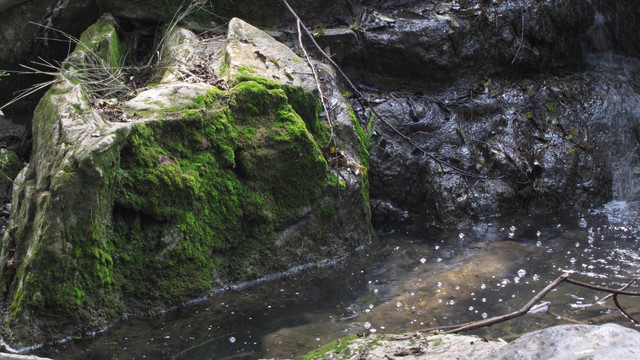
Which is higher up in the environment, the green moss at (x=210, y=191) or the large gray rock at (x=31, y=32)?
the large gray rock at (x=31, y=32)

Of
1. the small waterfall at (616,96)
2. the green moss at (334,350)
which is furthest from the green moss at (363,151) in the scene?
the small waterfall at (616,96)

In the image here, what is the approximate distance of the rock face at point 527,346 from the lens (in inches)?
79.9

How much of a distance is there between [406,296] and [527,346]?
82.1 inches

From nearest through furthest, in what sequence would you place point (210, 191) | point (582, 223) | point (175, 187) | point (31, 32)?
point (175, 187)
point (210, 191)
point (582, 223)
point (31, 32)

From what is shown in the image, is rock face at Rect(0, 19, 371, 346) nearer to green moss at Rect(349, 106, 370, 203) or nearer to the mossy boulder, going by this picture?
green moss at Rect(349, 106, 370, 203)

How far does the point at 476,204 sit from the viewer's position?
19.4ft

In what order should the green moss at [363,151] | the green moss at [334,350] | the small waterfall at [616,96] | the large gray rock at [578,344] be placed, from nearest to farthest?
1. the large gray rock at [578,344]
2. the green moss at [334,350]
3. the green moss at [363,151]
4. the small waterfall at [616,96]

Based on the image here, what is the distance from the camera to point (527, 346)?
2234 mm

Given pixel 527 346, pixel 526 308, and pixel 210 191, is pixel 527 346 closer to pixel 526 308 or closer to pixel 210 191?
pixel 526 308

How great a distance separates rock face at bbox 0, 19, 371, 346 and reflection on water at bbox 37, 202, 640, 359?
237mm

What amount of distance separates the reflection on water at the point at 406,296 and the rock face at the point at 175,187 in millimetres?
237

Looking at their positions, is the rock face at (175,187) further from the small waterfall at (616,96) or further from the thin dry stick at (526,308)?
the small waterfall at (616,96)

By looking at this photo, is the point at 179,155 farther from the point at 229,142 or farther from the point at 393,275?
the point at 393,275

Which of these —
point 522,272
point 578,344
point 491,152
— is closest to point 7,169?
point 522,272
